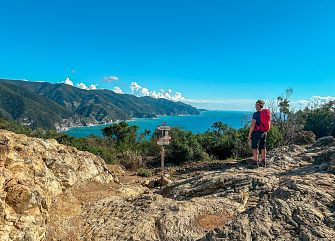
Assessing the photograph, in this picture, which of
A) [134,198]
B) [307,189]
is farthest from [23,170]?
[307,189]

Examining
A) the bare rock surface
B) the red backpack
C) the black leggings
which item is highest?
the red backpack

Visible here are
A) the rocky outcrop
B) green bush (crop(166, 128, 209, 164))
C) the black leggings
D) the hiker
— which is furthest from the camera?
green bush (crop(166, 128, 209, 164))

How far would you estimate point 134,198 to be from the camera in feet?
24.8

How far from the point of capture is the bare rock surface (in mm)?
4809

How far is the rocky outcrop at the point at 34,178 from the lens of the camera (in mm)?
5320

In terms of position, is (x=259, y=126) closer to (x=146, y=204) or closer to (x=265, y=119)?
(x=265, y=119)

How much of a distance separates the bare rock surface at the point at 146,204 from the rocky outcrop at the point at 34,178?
2cm

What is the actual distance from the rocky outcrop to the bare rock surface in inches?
0.6

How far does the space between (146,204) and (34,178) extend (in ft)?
7.57

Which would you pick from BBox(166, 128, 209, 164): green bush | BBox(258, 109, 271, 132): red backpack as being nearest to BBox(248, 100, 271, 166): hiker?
BBox(258, 109, 271, 132): red backpack

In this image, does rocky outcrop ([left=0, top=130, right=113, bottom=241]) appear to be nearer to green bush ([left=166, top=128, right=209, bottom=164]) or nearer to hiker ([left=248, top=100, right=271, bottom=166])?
hiker ([left=248, top=100, right=271, bottom=166])

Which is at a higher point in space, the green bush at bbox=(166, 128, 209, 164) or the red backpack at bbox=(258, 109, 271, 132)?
the red backpack at bbox=(258, 109, 271, 132)

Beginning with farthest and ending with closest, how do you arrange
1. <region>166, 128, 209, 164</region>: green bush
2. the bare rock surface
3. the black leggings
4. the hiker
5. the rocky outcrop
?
<region>166, 128, 209, 164</region>: green bush, the black leggings, the hiker, the rocky outcrop, the bare rock surface

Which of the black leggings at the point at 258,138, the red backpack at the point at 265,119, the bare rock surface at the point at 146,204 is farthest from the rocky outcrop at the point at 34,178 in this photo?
the red backpack at the point at 265,119
